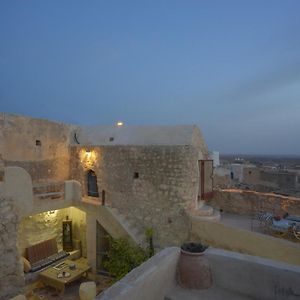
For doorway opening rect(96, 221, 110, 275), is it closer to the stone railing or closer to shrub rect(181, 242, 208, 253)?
the stone railing

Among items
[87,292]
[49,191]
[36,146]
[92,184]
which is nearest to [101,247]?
[92,184]

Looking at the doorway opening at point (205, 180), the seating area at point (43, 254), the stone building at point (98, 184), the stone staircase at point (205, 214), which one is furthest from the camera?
the doorway opening at point (205, 180)

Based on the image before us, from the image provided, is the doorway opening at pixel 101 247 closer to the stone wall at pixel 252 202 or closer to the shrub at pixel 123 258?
the shrub at pixel 123 258

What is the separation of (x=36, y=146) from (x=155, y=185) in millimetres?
5373

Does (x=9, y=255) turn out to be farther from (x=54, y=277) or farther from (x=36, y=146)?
(x=36, y=146)

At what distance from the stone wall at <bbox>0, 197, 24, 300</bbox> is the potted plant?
6.10m

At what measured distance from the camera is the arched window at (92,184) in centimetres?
1155

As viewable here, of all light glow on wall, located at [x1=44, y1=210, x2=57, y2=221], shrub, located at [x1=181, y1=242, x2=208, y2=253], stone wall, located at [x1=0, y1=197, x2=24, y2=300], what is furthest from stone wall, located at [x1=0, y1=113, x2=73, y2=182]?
shrub, located at [x1=181, y1=242, x2=208, y2=253]

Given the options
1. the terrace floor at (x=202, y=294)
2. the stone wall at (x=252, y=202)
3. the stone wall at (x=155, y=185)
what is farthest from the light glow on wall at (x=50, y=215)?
the terrace floor at (x=202, y=294)

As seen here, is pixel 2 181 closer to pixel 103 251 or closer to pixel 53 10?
pixel 103 251

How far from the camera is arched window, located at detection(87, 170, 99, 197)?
11.5 metres

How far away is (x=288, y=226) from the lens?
7.95m

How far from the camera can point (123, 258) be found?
9.14m

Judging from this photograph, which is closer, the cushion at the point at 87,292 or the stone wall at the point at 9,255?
the cushion at the point at 87,292
